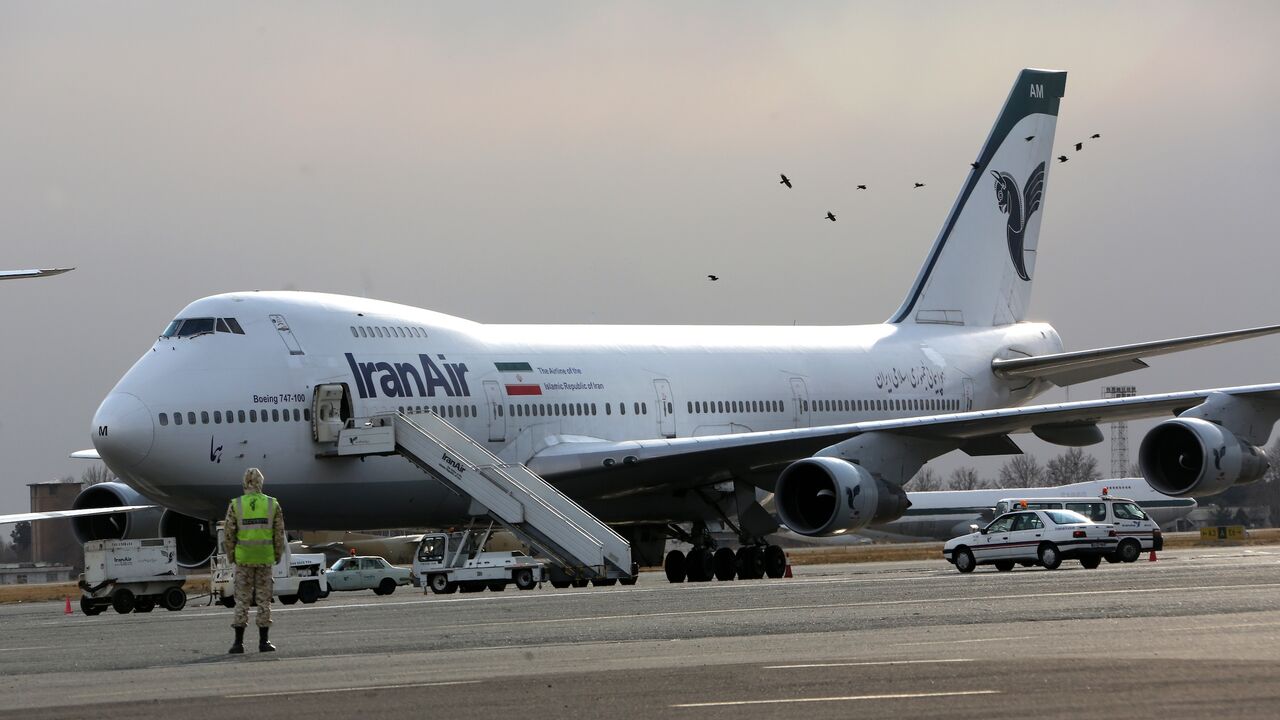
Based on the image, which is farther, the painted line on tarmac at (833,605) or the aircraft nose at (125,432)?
the aircraft nose at (125,432)

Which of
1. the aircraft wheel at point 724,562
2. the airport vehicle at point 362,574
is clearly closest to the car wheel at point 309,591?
the aircraft wheel at point 724,562

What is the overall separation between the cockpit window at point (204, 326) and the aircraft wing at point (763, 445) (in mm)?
5725

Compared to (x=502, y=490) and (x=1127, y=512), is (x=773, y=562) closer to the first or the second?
(x=502, y=490)

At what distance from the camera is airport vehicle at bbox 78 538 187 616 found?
27.2 meters

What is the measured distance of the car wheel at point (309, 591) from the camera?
114 feet

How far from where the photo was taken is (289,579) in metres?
33.5

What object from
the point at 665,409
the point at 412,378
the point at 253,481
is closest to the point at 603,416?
the point at 665,409

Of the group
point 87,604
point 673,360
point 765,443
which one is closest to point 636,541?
point 673,360

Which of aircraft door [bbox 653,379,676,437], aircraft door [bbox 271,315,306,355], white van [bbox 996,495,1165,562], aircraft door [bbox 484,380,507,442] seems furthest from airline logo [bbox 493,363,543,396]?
white van [bbox 996,495,1165,562]

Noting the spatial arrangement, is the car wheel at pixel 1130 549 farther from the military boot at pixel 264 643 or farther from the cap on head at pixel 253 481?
the military boot at pixel 264 643

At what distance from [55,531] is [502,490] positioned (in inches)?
2533

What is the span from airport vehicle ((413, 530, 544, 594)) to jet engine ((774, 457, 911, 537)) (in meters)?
4.38

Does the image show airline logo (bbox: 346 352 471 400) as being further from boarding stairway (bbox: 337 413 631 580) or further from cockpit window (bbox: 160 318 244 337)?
cockpit window (bbox: 160 318 244 337)

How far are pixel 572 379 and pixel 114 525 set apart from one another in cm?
885
